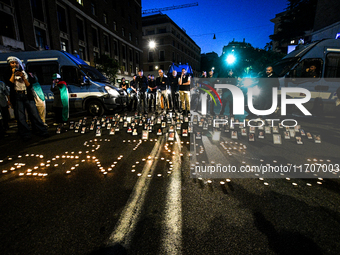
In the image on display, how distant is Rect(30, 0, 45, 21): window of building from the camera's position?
60.9ft

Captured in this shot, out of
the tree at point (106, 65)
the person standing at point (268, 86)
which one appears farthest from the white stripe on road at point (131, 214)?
the tree at point (106, 65)

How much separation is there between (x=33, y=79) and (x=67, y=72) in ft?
10.3

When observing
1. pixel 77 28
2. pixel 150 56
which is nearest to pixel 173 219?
pixel 77 28

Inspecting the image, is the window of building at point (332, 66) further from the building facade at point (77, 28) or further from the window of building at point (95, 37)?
the window of building at point (95, 37)

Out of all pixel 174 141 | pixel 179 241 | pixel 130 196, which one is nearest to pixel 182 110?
pixel 174 141

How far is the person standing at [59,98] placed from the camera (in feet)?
22.8

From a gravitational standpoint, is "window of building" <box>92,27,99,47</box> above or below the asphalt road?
above

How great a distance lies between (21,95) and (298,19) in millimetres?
47845

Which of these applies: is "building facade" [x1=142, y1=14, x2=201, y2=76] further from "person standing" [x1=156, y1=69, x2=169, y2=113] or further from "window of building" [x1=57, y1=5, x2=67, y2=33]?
"person standing" [x1=156, y1=69, x2=169, y2=113]

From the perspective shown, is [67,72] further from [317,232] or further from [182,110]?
[317,232]

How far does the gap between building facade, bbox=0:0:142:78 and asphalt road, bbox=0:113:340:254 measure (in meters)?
9.96

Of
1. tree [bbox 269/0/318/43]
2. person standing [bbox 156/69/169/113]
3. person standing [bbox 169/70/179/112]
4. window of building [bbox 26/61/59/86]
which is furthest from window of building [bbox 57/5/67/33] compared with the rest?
tree [bbox 269/0/318/43]

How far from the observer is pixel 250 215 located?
7.01 ft

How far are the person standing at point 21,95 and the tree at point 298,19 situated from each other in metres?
47.2
